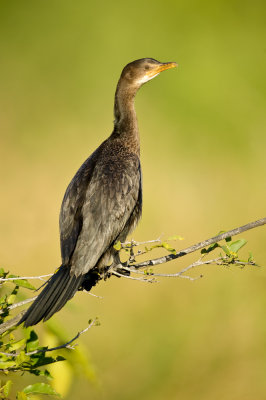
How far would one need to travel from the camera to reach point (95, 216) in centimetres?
270

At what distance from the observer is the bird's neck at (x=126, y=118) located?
3.24 m

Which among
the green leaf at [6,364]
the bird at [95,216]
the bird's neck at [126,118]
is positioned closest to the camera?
the green leaf at [6,364]

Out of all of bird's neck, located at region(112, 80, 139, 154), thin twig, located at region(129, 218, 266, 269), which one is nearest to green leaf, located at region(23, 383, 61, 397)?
thin twig, located at region(129, 218, 266, 269)

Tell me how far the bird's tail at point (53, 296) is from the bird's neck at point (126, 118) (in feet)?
3.14

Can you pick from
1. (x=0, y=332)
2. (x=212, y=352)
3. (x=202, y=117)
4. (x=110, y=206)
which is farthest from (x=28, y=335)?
(x=202, y=117)

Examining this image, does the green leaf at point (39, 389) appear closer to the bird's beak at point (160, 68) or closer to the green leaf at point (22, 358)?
the green leaf at point (22, 358)

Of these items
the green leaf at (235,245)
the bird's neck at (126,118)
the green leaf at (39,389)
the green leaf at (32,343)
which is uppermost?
the bird's neck at (126,118)

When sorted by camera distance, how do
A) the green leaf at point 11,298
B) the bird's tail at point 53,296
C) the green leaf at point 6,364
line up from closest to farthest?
1. the green leaf at point 6,364
2. the green leaf at point 11,298
3. the bird's tail at point 53,296

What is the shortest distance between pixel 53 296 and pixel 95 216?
0.50m

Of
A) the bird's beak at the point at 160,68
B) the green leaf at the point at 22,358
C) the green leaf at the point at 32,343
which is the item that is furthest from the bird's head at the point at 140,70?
the green leaf at the point at 22,358

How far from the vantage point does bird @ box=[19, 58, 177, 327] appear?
246 centimetres

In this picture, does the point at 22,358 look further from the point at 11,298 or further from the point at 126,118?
the point at 126,118

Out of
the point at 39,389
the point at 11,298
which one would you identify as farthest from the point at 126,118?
the point at 39,389

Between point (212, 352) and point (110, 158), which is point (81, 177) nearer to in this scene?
point (110, 158)
